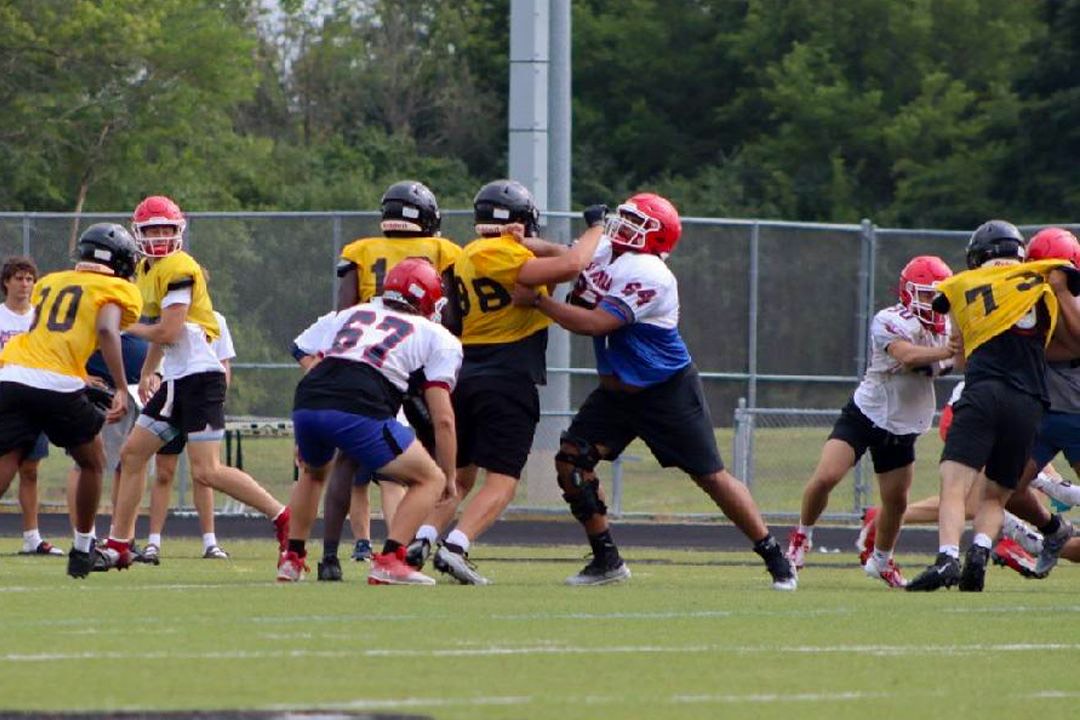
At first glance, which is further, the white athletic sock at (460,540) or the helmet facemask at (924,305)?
the helmet facemask at (924,305)

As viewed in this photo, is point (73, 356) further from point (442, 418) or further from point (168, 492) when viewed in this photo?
point (168, 492)

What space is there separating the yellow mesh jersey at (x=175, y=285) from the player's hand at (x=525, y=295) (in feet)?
7.83

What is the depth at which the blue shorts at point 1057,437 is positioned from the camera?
12891 millimetres

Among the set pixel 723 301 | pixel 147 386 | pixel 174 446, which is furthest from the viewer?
pixel 723 301

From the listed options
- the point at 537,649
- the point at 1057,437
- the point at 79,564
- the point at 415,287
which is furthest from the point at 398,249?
the point at 537,649

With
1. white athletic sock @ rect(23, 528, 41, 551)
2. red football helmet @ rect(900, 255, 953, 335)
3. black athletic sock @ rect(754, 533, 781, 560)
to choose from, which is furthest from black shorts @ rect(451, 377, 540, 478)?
white athletic sock @ rect(23, 528, 41, 551)

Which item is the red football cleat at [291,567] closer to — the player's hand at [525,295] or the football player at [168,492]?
the player's hand at [525,295]

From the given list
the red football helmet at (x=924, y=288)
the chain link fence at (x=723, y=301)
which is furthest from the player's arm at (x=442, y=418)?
the chain link fence at (x=723, y=301)

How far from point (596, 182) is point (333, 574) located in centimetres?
4669

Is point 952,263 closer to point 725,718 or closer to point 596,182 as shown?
point 725,718

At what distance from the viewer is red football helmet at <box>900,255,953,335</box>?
13062 millimetres

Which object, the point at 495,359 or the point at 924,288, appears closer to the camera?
the point at 495,359

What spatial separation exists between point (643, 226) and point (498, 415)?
44.7 inches

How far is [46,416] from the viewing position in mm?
12117
